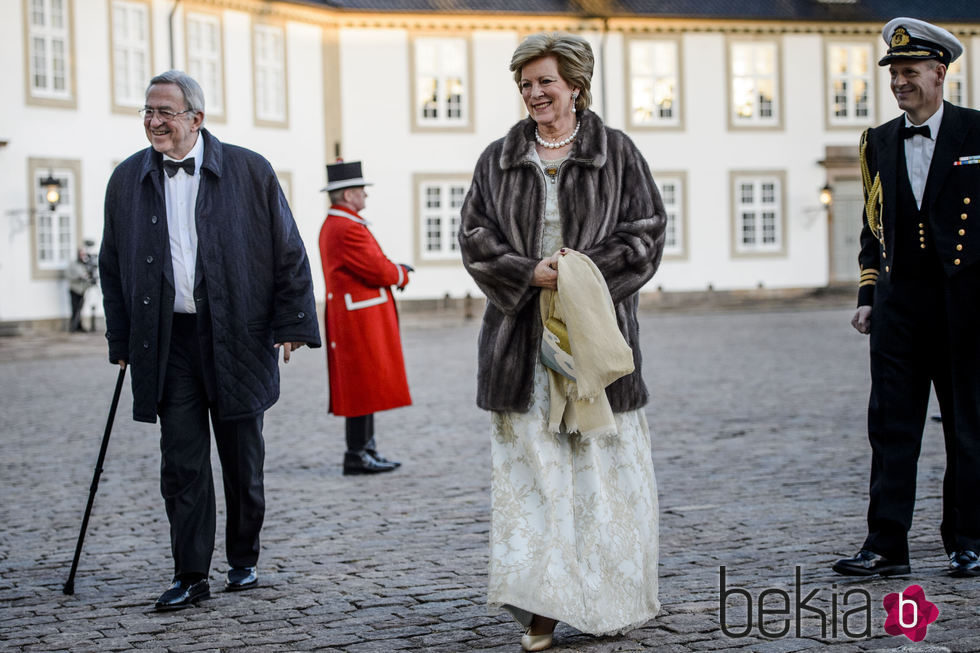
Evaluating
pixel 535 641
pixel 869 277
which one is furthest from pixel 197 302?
pixel 869 277

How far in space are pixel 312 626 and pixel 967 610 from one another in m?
2.24

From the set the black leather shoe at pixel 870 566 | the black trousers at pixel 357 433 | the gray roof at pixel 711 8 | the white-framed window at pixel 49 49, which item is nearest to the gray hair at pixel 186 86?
the black leather shoe at pixel 870 566

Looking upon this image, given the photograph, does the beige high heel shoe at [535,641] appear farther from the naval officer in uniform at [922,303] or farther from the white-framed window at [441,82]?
the white-framed window at [441,82]

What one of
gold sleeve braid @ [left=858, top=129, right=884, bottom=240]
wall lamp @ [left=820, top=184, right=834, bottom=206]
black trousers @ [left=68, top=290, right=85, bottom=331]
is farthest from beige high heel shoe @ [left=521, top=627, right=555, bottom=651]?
wall lamp @ [left=820, top=184, right=834, bottom=206]

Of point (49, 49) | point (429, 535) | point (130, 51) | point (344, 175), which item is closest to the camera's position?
point (429, 535)

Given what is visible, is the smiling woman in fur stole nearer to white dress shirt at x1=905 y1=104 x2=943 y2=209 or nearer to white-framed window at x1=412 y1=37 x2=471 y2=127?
white dress shirt at x1=905 y1=104 x2=943 y2=209

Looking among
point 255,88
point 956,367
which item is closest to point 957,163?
point 956,367

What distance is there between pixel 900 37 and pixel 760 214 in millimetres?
31413

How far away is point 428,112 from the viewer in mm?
33906

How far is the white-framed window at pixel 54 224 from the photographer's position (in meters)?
26.9

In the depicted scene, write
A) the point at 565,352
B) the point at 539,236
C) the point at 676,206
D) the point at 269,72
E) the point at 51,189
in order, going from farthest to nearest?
the point at 676,206 → the point at 269,72 → the point at 51,189 → the point at 539,236 → the point at 565,352

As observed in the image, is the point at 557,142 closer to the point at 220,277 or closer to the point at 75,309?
the point at 220,277

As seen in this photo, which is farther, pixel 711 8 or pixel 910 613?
pixel 711 8

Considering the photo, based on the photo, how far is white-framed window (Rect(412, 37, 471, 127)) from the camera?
3372 cm
